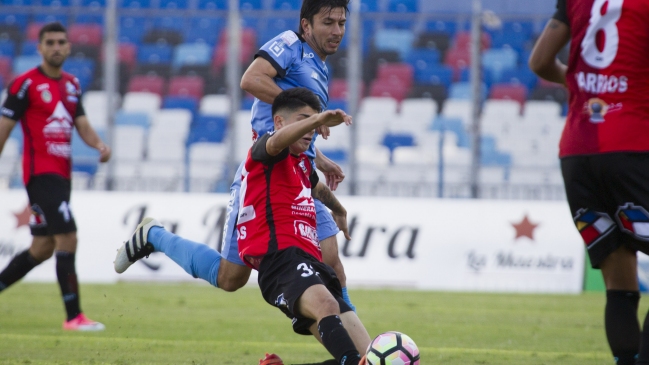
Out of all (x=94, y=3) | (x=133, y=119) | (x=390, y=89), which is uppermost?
(x=94, y=3)

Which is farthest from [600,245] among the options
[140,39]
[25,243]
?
[140,39]

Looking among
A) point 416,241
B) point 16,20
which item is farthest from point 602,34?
point 16,20

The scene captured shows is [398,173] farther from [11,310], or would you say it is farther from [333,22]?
[333,22]

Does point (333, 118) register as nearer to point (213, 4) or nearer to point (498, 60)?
point (498, 60)

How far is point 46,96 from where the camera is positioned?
8016 mm

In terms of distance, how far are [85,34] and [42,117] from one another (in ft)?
41.0

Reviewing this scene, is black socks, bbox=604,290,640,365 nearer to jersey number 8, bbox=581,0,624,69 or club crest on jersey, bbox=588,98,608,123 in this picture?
club crest on jersey, bbox=588,98,608,123

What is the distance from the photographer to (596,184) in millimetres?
4066

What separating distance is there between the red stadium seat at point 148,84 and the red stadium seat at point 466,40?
21.1 feet

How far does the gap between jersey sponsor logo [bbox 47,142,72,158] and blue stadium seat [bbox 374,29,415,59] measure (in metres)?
10.9

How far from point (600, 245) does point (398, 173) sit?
10717 millimetres

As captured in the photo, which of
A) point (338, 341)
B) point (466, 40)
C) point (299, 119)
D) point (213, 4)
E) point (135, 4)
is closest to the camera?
point (338, 341)

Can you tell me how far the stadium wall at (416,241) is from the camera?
13.3m

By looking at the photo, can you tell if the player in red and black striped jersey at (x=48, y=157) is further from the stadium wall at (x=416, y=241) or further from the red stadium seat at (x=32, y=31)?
the red stadium seat at (x=32, y=31)
